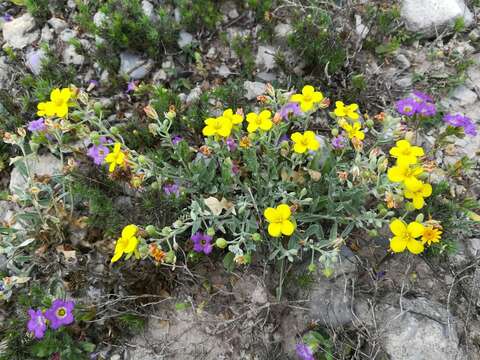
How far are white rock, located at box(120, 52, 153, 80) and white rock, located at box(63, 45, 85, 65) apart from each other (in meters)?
0.52

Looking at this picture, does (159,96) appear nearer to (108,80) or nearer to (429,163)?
(108,80)

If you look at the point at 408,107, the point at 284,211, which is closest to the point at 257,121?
the point at 284,211

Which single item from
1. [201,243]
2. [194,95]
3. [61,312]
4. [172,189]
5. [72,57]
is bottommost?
[61,312]

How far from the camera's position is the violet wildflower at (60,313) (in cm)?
288

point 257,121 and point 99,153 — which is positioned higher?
point 257,121

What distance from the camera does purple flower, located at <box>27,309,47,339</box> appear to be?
9.42 ft

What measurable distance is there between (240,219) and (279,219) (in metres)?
0.68

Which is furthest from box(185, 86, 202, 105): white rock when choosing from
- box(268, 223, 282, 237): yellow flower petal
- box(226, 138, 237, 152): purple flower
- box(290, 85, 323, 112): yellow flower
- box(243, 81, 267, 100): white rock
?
box(268, 223, 282, 237): yellow flower petal

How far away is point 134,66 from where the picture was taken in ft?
14.8

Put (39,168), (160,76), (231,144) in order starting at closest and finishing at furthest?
(231,144) < (39,168) < (160,76)

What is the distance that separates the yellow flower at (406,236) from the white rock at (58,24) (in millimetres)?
4436

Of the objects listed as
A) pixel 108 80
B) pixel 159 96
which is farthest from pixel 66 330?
pixel 108 80

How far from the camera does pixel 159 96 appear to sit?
13.2ft

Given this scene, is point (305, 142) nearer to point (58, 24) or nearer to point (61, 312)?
point (61, 312)
